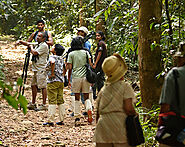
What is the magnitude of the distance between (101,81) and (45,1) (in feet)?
56.2

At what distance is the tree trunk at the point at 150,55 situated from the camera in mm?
6035

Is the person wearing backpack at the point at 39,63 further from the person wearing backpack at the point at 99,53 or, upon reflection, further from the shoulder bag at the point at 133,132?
the shoulder bag at the point at 133,132

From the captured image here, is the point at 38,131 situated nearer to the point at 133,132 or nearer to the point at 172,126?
the point at 133,132

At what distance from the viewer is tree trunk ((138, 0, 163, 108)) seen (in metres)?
6.04

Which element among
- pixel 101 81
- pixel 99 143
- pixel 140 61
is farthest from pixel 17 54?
pixel 99 143

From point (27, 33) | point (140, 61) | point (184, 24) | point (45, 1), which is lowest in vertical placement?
point (140, 61)

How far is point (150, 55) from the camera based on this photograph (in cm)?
609

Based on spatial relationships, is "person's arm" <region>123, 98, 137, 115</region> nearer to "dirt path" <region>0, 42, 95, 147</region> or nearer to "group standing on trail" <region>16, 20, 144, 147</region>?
"group standing on trail" <region>16, 20, 144, 147</region>

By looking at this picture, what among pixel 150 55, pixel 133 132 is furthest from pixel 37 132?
pixel 133 132

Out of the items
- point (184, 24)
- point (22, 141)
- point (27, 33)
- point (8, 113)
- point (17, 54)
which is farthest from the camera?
point (27, 33)

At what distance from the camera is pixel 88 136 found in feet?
24.0

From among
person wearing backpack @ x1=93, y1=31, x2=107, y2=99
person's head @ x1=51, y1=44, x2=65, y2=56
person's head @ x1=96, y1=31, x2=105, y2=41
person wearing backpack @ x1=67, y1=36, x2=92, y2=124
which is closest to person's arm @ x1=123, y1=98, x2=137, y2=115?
person wearing backpack @ x1=67, y1=36, x2=92, y2=124

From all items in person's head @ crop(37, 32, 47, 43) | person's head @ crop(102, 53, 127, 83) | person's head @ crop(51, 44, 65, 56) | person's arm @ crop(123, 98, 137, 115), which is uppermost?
person's head @ crop(37, 32, 47, 43)

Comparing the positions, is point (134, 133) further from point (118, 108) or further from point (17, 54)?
point (17, 54)
